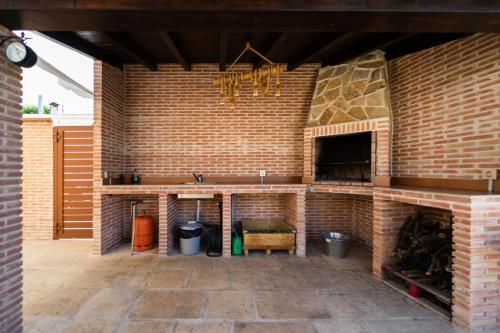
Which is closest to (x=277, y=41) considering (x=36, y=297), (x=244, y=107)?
(x=244, y=107)

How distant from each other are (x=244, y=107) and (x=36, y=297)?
14.4ft

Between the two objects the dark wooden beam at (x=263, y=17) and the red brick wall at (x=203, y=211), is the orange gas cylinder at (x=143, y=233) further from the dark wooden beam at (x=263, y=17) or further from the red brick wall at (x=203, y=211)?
the dark wooden beam at (x=263, y=17)

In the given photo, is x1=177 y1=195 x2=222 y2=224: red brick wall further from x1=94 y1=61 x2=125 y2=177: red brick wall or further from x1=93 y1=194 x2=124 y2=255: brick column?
x1=94 y1=61 x2=125 y2=177: red brick wall

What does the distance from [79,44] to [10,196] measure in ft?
9.11

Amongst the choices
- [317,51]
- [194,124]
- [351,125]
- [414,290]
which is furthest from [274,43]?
[414,290]

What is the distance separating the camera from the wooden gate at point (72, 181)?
4934mm

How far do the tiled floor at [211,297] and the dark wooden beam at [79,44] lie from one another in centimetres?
351

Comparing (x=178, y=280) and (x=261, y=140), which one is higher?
(x=261, y=140)

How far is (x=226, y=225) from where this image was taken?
13.8 ft

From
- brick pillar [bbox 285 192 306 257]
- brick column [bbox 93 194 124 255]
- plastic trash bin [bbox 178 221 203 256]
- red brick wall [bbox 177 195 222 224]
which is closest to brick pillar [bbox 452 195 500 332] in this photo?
brick pillar [bbox 285 192 306 257]

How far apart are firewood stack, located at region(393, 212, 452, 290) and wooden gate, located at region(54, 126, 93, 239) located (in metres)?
5.90

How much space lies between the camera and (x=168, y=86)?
4969 mm

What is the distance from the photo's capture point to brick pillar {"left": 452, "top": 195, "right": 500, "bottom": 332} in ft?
7.63

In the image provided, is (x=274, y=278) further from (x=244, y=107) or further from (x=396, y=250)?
(x=244, y=107)
